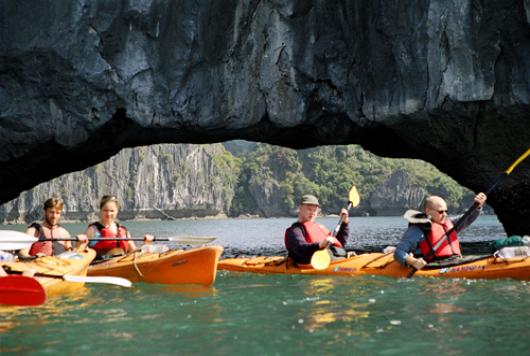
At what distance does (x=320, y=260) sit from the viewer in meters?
10.5

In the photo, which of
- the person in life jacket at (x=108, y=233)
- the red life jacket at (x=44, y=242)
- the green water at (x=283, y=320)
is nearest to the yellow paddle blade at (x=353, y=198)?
the green water at (x=283, y=320)

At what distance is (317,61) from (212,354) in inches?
492

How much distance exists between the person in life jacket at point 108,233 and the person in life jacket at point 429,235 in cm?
409

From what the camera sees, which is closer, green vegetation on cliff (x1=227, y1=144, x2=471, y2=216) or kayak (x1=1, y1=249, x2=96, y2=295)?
kayak (x1=1, y1=249, x2=96, y2=295)

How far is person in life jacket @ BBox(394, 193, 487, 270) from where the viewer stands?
9781 millimetres

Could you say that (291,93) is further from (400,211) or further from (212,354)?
(400,211)

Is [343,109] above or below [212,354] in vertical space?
above

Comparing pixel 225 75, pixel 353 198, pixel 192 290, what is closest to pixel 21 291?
pixel 192 290

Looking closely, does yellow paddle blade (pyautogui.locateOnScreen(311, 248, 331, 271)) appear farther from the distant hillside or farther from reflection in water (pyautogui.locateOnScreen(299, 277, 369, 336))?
the distant hillside

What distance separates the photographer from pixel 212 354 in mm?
5211

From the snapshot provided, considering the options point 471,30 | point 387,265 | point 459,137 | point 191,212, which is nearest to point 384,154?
point 459,137

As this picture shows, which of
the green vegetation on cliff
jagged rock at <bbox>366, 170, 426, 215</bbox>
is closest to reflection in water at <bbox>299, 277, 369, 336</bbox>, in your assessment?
jagged rock at <bbox>366, 170, 426, 215</bbox>

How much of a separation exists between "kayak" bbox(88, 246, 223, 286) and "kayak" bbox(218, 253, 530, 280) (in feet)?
6.13

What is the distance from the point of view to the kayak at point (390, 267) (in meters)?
9.56
